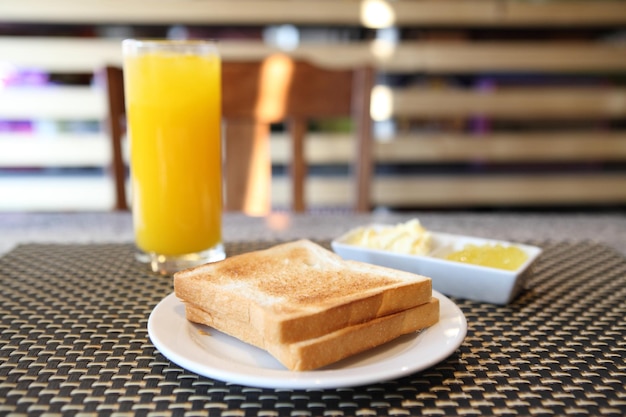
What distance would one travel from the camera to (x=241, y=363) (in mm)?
612

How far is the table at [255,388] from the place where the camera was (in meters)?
0.56

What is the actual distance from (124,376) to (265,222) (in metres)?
0.82

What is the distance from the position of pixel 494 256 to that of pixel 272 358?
0.43 meters

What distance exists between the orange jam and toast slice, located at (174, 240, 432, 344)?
0.19 m

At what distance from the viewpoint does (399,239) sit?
965mm

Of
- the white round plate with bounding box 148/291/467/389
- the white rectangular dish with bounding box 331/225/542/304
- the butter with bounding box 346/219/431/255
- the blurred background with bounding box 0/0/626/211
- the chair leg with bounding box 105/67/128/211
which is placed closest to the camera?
the white round plate with bounding box 148/291/467/389

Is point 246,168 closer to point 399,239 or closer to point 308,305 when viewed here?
point 399,239

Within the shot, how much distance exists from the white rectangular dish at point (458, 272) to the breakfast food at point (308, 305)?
0.13 m

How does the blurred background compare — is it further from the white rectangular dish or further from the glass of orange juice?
the white rectangular dish

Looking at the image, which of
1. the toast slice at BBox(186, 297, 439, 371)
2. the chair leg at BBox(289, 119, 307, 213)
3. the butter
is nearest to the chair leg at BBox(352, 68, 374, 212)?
the chair leg at BBox(289, 119, 307, 213)

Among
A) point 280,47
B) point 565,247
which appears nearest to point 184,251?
point 565,247

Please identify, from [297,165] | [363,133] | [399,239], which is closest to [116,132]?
[297,165]

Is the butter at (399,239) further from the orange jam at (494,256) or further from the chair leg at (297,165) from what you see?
the chair leg at (297,165)

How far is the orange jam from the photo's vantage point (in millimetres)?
888
